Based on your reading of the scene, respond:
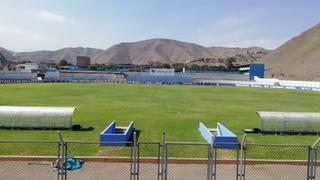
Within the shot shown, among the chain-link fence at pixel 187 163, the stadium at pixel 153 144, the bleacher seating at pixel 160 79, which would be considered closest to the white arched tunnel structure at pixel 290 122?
the stadium at pixel 153 144

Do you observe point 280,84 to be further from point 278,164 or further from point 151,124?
point 278,164

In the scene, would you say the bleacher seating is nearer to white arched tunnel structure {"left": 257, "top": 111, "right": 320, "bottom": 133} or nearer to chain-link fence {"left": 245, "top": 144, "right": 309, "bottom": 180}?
white arched tunnel structure {"left": 257, "top": 111, "right": 320, "bottom": 133}

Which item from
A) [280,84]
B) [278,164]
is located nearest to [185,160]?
[278,164]

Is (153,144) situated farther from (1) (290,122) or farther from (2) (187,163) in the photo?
(1) (290,122)

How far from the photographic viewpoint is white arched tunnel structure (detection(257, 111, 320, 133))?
27.5m

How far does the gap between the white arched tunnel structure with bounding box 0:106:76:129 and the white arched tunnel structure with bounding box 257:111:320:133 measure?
1363cm

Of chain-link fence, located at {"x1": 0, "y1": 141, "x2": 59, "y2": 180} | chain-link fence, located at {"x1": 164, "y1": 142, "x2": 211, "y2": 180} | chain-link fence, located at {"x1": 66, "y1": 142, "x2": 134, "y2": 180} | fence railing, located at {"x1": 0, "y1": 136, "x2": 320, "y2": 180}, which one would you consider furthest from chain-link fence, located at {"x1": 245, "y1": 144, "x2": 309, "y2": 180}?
chain-link fence, located at {"x1": 0, "y1": 141, "x2": 59, "y2": 180}

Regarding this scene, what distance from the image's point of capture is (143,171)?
55.6 ft

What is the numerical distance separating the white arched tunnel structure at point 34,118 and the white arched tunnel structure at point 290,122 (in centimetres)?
1363

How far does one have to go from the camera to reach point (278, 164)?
18.2 metres

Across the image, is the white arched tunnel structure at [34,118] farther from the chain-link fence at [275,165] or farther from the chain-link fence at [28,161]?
the chain-link fence at [275,165]

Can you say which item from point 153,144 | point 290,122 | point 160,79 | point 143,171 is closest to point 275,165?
point 143,171

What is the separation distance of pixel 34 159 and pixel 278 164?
1098 cm

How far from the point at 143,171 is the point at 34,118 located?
13.0m
